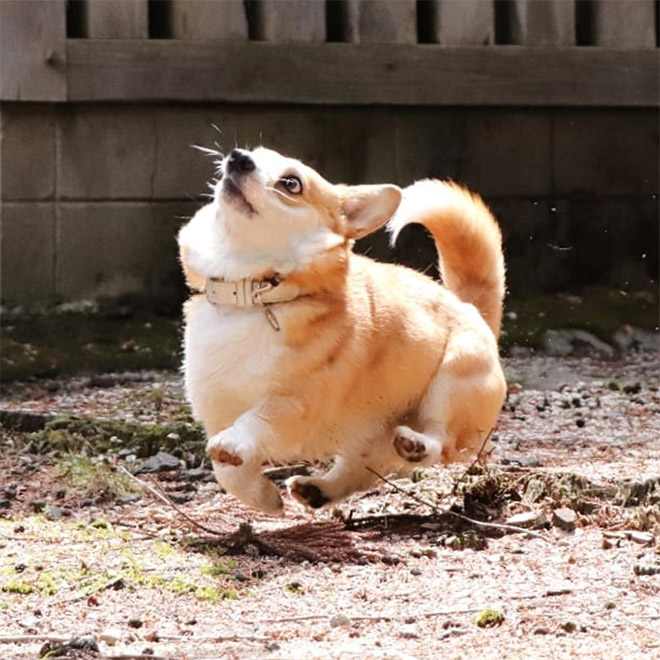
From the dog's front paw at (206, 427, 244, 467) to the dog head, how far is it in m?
0.50

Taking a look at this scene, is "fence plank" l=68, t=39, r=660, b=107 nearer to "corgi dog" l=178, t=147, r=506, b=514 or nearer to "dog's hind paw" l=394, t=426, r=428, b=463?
"corgi dog" l=178, t=147, r=506, b=514

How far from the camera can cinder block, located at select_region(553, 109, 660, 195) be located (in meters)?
8.84

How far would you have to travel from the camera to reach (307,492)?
485 centimetres

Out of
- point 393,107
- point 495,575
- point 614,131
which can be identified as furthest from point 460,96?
point 495,575

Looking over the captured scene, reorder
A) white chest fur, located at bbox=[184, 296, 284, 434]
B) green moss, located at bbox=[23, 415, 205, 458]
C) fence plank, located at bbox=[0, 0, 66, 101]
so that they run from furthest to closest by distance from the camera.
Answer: fence plank, located at bbox=[0, 0, 66, 101], green moss, located at bbox=[23, 415, 205, 458], white chest fur, located at bbox=[184, 296, 284, 434]

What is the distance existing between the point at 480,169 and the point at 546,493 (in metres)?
3.95

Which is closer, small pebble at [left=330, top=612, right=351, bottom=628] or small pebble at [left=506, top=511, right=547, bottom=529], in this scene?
small pebble at [left=330, top=612, right=351, bottom=628]

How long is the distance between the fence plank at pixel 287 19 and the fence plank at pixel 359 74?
96 mm

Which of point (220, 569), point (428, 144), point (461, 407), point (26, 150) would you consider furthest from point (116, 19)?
point (220, 569)

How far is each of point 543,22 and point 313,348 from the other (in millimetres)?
4443

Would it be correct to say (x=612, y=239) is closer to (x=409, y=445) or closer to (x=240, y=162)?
(x=409, y=445)

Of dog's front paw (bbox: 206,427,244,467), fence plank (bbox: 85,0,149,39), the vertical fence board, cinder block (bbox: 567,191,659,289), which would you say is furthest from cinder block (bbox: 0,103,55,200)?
dog's front paw (bbox: 206,427,244,467)

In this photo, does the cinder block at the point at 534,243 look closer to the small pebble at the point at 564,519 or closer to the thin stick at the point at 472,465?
the thin stick at the point at 472,465

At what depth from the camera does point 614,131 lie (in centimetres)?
895
